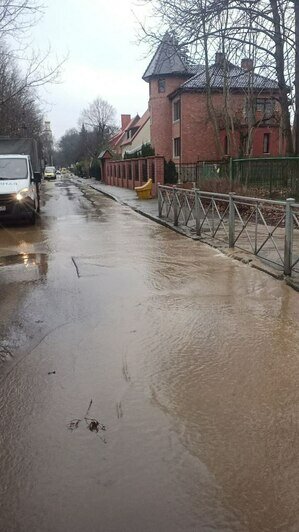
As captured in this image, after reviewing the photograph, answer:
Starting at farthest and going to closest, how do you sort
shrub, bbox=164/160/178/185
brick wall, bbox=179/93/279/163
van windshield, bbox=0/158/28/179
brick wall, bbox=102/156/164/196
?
1. brick wall, bbox=179/93/279/163
2. shrub, bbox=164/160/178/185
3. brick wall, bbox=102/156/164/196
4. van windshield, bbox=0/158/28/179

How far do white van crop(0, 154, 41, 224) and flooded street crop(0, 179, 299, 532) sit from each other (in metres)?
6.50

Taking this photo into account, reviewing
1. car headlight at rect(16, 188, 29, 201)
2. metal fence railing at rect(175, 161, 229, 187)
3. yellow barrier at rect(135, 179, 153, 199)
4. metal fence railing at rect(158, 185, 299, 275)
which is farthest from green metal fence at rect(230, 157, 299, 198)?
car headlight at rect(16, 188, 29, 201)

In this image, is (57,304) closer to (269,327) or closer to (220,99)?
(269,327)

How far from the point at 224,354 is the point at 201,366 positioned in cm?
35

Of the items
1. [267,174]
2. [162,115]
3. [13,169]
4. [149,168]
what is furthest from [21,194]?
[162,115]

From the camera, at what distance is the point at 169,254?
9.27 metres

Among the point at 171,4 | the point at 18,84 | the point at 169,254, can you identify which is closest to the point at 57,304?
the point at 169,254

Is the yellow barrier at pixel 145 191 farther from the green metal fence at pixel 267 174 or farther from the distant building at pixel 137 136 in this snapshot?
the distant building at pixel 137 136

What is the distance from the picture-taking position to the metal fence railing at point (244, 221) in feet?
23.3

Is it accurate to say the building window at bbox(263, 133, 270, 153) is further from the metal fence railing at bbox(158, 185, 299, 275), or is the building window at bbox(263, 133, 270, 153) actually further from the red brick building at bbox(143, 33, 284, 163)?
the metal fence railing at bbox(158, 185, 299, 275)

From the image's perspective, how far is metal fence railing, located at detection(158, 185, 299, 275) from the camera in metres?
7.09

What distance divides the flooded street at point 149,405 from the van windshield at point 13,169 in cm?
808

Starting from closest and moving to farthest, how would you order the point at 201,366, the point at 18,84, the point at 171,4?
the point at 201,366, the point at 171,4, the point at 18,84

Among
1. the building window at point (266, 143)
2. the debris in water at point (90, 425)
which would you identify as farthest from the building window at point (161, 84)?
the debris in water at point (90, 425)
